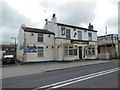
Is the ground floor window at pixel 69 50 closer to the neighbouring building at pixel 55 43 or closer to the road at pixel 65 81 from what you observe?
the neighbouring building at pixel 55 43

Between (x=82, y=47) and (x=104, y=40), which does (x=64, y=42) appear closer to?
(x=82, y=47)

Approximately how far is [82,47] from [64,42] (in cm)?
484

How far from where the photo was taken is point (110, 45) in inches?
1612

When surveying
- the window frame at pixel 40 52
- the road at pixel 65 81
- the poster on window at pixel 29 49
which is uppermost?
the poster on window at pixel 29 49

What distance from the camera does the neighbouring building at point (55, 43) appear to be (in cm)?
2420

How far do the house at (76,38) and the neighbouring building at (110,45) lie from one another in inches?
316

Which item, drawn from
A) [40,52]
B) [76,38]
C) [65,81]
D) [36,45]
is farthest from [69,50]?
[65,81]

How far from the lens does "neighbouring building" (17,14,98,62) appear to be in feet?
79.4

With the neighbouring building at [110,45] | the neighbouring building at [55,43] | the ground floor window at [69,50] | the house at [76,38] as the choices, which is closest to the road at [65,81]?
the neighbouring building at [55,43]

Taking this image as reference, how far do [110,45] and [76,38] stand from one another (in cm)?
1553

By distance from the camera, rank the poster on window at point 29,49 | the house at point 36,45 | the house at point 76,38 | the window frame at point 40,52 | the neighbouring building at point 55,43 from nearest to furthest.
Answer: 1. the poster on window at point 29,49
2. the house at point 36,45
3. the neighbouring building at point 55,43
4. the window frame at point 40,52
5. the house at point 76,38

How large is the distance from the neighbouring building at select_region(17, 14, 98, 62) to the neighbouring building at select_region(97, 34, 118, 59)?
8075 millimetres

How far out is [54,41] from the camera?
89.2 ft

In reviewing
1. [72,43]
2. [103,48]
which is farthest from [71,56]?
[103,48]
